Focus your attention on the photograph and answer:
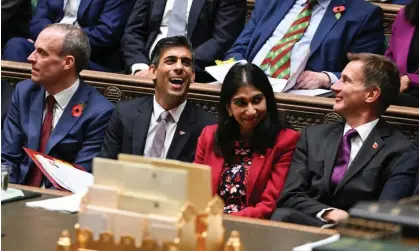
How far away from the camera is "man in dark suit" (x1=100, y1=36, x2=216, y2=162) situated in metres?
4.12

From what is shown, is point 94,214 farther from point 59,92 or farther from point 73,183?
point 59,92

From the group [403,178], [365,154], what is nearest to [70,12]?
[365,154]

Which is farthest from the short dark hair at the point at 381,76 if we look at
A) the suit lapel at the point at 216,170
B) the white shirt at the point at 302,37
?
the white shirt at the point at 302,37

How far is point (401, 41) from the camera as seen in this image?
466 cm

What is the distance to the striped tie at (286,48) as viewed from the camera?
476 centimetres

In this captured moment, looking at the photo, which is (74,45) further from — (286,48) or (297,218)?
(297,218)

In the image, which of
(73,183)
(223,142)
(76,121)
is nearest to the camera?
(73,183)

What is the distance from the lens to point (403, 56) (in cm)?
464

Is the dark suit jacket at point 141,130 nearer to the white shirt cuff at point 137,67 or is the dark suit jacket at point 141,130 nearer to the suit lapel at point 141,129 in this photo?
the suit lapel at point 141,129

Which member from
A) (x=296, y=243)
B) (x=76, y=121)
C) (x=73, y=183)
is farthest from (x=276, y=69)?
(x=296, y=243)

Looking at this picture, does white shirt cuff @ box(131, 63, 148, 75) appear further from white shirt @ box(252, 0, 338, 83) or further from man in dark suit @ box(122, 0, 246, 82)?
white shirt @ box(252, 0, 338, 83)

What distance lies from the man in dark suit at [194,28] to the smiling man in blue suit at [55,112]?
637 mm

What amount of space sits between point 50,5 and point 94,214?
12.2 ft

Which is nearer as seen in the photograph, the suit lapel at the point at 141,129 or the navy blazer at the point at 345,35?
the suit lapel at the point at 141,129
